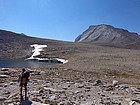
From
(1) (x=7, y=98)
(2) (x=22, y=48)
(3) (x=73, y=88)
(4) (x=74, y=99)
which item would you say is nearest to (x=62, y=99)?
(4) (x=74, y=99)

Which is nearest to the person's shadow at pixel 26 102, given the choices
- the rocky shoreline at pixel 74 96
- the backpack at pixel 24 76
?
the rocky shoreline at pixel 74 96

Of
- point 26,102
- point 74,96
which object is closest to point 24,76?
point 26,102

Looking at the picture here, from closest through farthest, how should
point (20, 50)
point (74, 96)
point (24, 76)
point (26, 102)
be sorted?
1. point (26, 102)
2. point (24, 76)
3. point (74, 96)
4. point (20, 50)

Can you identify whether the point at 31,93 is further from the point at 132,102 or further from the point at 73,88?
the point at 132,102

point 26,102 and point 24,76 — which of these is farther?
point 24,76

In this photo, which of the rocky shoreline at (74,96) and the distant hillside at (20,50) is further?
the distant hillside at (20,50)

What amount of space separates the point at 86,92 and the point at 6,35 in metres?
98.3

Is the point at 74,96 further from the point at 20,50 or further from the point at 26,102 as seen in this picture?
the point at 20,50

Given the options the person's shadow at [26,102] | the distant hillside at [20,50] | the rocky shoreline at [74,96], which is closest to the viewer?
the person's shadow at [26,102]

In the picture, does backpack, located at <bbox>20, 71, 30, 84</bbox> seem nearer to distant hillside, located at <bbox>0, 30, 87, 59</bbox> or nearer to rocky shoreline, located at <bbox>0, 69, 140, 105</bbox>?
rocky shoreline, located at <bbox>0, 69, 140, 105</bbox>

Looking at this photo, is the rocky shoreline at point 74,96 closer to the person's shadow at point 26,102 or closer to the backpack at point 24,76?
the person's shadow at point 26,102

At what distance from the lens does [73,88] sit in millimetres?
19344

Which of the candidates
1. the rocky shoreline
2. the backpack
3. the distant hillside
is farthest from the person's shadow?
the distant hillside

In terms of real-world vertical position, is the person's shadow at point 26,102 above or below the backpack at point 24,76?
below
